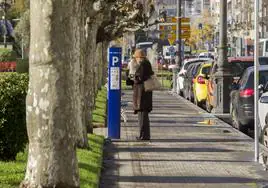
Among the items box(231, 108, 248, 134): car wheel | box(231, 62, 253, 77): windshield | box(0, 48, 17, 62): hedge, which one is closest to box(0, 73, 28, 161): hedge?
box(231, 108, 248, 134): car wheel

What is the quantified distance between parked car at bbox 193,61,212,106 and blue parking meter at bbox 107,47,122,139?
10.9 meters

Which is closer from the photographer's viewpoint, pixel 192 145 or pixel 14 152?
pixel 14 152

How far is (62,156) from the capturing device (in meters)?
7.61

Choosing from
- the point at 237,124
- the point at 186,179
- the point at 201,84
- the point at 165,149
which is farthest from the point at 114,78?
the point at 201,84

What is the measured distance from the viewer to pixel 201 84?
27.1m

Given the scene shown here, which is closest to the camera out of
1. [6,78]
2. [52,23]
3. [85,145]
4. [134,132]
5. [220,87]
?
[52,23]

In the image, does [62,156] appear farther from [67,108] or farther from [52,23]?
[52,23]

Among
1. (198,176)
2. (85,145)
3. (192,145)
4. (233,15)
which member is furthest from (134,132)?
(233,15)

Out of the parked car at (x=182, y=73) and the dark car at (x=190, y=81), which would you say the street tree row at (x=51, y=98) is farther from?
the parked car at (x=182, y=73)

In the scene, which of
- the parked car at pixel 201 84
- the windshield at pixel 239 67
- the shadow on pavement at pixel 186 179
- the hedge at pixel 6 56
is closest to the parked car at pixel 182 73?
the parked car at pixel 201 84

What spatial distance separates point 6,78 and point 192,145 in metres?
4.80

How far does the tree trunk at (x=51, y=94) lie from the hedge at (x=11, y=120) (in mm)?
2276

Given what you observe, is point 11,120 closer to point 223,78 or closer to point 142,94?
point 142,94

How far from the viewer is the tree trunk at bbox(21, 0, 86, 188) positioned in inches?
295
